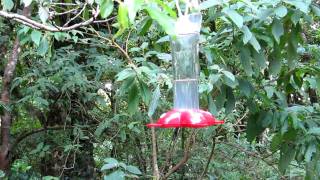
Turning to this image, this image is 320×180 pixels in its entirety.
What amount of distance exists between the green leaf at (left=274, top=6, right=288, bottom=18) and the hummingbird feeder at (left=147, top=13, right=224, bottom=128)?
1.60 feet

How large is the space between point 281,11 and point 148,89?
60cm

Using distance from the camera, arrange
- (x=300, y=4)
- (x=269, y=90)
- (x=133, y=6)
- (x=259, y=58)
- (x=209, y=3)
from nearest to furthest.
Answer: (x=133, y=6)
(x=209, y=3)
(x=300, y=4)
(x=259, y=58)
(x=269, y=90)

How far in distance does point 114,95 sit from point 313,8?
1462mm

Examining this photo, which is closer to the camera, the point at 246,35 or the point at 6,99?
the point at 246,35

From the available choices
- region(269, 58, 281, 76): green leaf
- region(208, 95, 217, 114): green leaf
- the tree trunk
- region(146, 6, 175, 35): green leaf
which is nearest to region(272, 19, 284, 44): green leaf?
region(269, 58, 281, 76): green leaf

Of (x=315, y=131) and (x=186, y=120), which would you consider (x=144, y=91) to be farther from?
(x=315, y=131)

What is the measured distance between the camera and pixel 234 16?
1.65 meters

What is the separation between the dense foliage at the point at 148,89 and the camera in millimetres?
1896

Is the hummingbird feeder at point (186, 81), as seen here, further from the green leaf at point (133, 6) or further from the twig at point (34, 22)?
the twig at point (34, 22)

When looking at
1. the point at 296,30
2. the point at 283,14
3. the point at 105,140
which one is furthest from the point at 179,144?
the point at 283,14

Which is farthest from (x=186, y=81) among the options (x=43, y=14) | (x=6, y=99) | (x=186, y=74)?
(x=6, y=99)

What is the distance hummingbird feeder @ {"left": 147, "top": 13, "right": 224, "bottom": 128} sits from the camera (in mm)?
1261

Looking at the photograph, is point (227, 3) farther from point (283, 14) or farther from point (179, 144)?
point (179, 144)

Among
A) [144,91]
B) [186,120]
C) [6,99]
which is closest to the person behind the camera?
[186,120]
